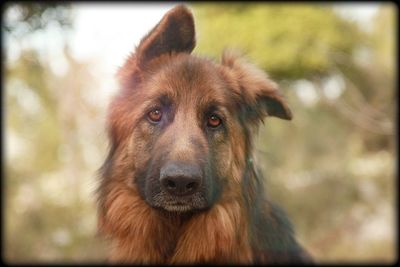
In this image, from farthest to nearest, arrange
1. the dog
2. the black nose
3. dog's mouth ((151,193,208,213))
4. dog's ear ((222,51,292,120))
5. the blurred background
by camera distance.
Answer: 1. the blurred background
2. dog's ear ((222,51,292,120))
3. the dog
4. dog's mouth ((151,193,208,213))
5. the black nose

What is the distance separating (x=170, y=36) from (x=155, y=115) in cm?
68

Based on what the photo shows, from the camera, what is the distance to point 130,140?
12.5ft

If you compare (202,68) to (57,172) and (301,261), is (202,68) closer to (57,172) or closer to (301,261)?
(301,261)

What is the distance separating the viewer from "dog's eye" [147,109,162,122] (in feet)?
12.1

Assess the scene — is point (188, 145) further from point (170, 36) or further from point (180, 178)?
point (170, 36)

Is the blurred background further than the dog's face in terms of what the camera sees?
Yes

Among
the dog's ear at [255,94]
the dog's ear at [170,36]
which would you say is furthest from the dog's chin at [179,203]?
the dog's ear at [170,36]

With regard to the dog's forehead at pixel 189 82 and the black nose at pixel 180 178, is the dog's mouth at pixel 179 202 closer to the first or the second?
the black nose at pixel 180 178

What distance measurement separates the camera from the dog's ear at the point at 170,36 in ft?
12.2

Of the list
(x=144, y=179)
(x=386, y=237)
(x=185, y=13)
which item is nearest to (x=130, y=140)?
(x=144, y=179)

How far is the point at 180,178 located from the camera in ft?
10.4

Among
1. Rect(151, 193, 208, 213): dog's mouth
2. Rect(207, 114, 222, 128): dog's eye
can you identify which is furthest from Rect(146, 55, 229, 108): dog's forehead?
Rect(151, 193, 208, 213): dog's mouth

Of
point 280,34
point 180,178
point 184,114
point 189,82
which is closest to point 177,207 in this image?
point 180,178

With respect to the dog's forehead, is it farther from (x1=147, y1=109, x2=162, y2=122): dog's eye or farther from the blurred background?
the blurred background
